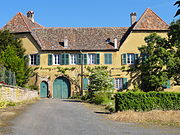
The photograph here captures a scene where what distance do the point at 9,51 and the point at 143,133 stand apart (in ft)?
50.8

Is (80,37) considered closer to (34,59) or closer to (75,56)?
(75,56)

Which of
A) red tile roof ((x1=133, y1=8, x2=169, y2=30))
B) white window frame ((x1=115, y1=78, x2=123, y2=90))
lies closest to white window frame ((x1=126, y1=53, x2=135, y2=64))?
white window frame ((x1=115, y1=78, x2=123, y2=90))

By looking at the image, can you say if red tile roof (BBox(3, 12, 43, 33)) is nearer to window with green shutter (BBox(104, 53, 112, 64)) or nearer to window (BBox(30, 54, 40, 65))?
window (BBox(30, 54, 40, 65))

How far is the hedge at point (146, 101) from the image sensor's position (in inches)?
460

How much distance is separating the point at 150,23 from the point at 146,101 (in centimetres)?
1785

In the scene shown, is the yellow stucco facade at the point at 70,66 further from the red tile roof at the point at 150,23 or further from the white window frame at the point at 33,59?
the red tile roof at the point at 150,23

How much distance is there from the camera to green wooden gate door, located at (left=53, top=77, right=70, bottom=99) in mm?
27719

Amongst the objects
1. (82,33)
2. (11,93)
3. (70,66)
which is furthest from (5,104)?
(82,33)

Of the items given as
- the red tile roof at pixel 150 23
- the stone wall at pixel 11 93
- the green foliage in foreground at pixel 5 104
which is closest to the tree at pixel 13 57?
the stone wall at pixel 11 93

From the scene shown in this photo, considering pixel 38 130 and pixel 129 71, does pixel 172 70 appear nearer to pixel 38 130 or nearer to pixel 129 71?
pixel 129 71

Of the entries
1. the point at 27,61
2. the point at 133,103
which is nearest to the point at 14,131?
the point at 133,103

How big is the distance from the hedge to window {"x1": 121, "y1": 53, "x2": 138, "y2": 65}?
15.4m

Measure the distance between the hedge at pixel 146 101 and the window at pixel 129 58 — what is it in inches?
607

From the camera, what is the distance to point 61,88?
27.8 metres
